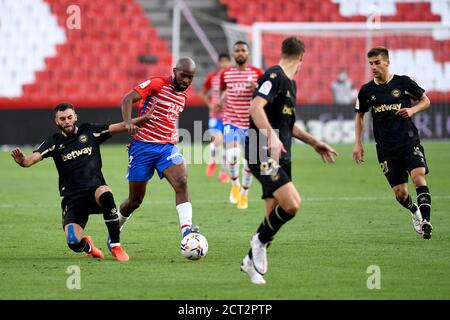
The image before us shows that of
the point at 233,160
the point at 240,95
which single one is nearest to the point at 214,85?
the point at 240,95

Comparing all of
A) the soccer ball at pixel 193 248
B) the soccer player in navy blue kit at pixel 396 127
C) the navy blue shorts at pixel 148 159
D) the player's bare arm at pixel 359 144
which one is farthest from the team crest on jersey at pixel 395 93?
the soccer ball at pixel 193 248

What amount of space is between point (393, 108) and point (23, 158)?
4.55 meters

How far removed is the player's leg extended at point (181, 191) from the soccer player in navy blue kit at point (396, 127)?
2.41 metres

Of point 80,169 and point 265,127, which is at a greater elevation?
point 265,127

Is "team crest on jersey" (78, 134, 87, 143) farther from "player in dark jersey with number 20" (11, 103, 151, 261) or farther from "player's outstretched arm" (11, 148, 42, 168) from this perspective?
"player's outstretched arm" (11, 148, 42, 168)

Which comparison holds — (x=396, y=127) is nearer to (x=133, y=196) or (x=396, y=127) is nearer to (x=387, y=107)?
(x=387, y=107)

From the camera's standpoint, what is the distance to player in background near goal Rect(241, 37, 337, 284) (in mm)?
8453

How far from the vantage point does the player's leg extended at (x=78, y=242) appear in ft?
33.0

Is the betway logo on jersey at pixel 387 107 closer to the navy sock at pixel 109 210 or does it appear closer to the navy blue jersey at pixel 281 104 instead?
the navy blue jersey at pixel 281 104

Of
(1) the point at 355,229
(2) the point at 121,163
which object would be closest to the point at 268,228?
(1) the point at 355,229

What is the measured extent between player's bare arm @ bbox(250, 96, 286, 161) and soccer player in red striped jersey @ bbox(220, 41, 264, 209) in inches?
283

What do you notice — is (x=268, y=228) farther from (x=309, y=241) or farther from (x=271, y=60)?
(x=271, y=60)

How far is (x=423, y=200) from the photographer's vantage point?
36.8ft
